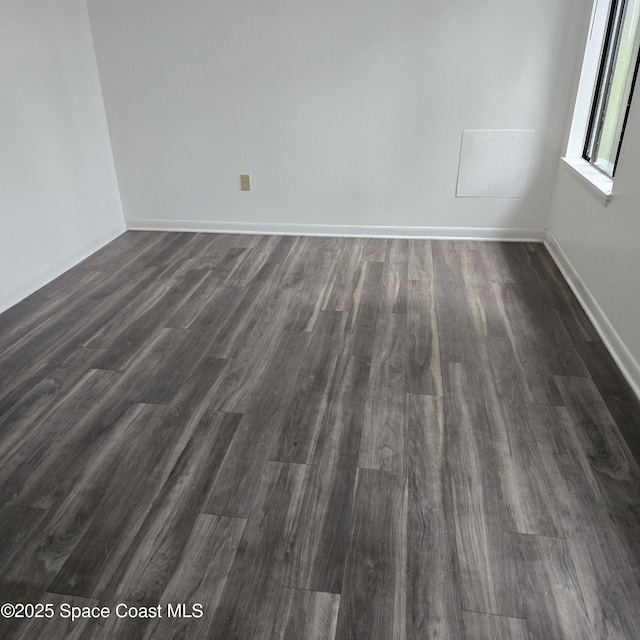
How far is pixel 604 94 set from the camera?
305 cm

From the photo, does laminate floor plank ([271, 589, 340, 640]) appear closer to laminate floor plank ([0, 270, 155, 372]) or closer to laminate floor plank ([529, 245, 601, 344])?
laminate floor plank ([0, 270, 155, 372])

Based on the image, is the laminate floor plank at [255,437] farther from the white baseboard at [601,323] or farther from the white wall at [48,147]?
the white wall at [48,147]

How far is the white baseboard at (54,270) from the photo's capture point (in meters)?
2.93

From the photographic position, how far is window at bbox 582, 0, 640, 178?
8.72 ft

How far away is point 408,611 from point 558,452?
0.79 m

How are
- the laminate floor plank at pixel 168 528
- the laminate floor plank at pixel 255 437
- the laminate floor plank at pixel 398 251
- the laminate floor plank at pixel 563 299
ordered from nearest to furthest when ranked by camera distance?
the laminate floor plank at pixel 168 528 < the laminate floor plank at pixel 255 437 < the laminate floor plank at pixel 563 299 < the laminate floor plank at pixel 398 251

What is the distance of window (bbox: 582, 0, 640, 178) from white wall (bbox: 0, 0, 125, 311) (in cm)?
299

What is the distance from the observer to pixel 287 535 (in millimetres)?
1510

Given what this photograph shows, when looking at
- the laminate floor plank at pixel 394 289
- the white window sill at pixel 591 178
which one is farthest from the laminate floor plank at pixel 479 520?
the white window sill at pixel 591 178

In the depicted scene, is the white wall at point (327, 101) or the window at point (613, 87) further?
the white wall at point (327, 101)

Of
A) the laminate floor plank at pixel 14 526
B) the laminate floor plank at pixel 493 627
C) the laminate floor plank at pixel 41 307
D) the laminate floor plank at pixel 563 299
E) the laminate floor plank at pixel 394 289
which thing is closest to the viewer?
the laminate floor plank at pixel 493 627

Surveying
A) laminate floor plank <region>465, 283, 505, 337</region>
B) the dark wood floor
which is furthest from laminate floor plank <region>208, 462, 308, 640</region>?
laminate floor plank <region>465, 283, 505, 337</region>

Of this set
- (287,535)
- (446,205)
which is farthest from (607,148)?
(287,535)

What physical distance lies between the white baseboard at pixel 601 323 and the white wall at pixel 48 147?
291 centimetres
